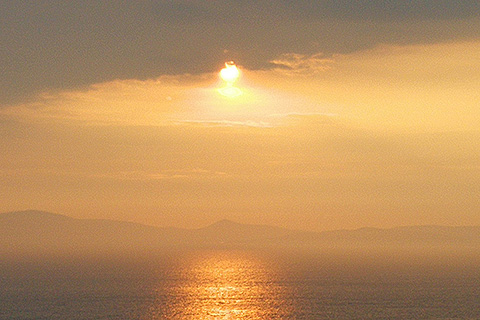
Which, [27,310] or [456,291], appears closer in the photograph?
[27,310]

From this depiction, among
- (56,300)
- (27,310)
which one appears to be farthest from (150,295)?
(27,310)

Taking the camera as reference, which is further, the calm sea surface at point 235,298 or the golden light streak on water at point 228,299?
the golden light streak on water at point 228,299

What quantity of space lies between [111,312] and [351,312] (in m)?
54.2

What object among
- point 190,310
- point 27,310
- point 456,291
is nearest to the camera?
point 27,310

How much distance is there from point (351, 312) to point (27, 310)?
72549 millimetres

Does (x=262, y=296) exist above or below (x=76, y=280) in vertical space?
below

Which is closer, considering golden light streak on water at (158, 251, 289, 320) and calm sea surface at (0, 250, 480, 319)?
calm sea surface at (0, 250, 480, 319)

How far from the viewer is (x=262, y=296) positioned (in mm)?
146250

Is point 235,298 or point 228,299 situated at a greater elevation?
point 235,298

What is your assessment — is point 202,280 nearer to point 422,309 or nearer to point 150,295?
point 150,295

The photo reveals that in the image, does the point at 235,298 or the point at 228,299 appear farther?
the point at 235,298

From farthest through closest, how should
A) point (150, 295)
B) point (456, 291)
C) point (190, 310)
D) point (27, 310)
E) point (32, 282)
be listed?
point (32, 282), point (456, 291), point (150, 295), point (190, 310), point (27, 310)

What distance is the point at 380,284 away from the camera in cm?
17762

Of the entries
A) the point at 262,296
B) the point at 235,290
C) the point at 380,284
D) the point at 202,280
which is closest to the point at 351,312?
the point at 262,296
